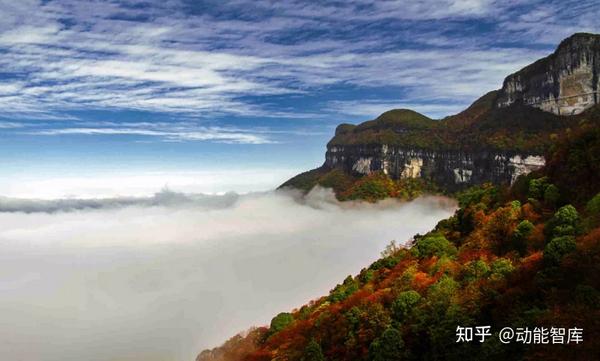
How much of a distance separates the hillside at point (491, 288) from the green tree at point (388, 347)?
0.09 meters

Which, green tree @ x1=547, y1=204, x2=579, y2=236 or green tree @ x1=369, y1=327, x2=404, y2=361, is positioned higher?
green tree @ x1=547, y1=204, x2=579, y2=236

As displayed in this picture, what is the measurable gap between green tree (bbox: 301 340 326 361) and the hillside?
102 millimetres

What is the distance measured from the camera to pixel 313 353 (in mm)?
48156

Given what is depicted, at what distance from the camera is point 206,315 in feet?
581

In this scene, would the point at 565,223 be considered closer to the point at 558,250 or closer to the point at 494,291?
the point at 558,250

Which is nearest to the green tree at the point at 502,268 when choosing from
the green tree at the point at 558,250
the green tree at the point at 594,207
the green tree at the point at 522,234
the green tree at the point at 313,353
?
the green tree at the point at 558,250

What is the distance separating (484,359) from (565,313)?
651 cm

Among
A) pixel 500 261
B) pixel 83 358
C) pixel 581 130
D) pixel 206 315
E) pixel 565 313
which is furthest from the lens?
pixel 206 315

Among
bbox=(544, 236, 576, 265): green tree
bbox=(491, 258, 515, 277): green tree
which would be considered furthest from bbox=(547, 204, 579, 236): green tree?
bbox=(544, 236, 576, 265): green tree

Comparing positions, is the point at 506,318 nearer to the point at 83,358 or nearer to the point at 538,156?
the point at 83,358

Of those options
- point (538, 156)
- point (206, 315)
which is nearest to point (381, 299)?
point (206, 315)

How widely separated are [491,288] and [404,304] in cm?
916

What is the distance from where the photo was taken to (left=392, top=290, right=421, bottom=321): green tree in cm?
4700

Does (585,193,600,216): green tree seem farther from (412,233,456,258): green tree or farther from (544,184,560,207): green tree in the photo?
(412,233,456,258): green tree
